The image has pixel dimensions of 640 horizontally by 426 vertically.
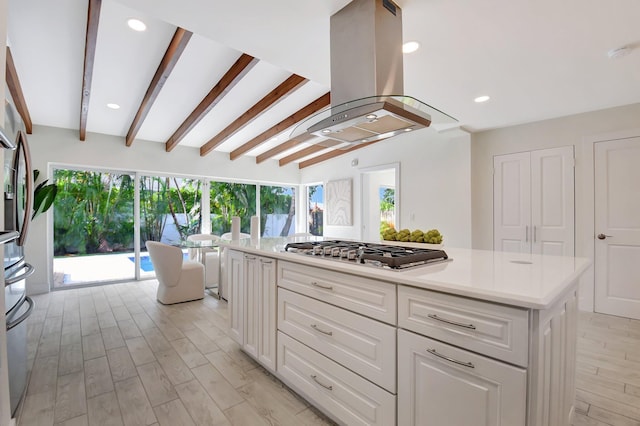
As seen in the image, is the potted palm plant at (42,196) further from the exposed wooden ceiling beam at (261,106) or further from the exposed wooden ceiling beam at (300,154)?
the exposed wooden ceiling beam at (300,154)

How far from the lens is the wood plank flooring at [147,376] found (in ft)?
5.63

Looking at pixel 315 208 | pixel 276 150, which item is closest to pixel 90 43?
pixel 276 150

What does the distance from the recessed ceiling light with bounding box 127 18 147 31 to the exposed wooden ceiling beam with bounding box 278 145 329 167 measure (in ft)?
12.3

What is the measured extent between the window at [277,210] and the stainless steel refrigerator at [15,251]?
501cm

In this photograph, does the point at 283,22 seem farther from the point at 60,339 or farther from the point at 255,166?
the point at 255,166

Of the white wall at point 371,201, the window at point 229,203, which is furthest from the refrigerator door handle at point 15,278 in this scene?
the white wall at point 371,201

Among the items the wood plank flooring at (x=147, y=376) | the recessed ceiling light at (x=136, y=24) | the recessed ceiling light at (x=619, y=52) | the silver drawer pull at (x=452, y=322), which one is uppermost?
the recessed ceiling light at (x=136, y=24)

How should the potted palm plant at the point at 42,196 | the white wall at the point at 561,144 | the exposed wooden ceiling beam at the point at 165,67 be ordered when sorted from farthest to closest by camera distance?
the potted palm plant at the point at 42,196 → the white wall at the point at 561,144 → the exposed wooden ceiling beam at the point at 165,67

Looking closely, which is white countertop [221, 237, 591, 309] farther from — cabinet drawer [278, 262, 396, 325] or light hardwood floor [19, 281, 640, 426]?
light hardwood floor [19, 281, 640, 426]

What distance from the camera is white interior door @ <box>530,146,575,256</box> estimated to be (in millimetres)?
3691

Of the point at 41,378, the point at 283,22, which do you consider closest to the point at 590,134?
the point at 283,22

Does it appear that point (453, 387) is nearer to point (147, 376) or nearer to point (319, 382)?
point (319, 382)

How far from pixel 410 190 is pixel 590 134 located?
233cm

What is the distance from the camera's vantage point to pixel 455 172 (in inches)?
177
